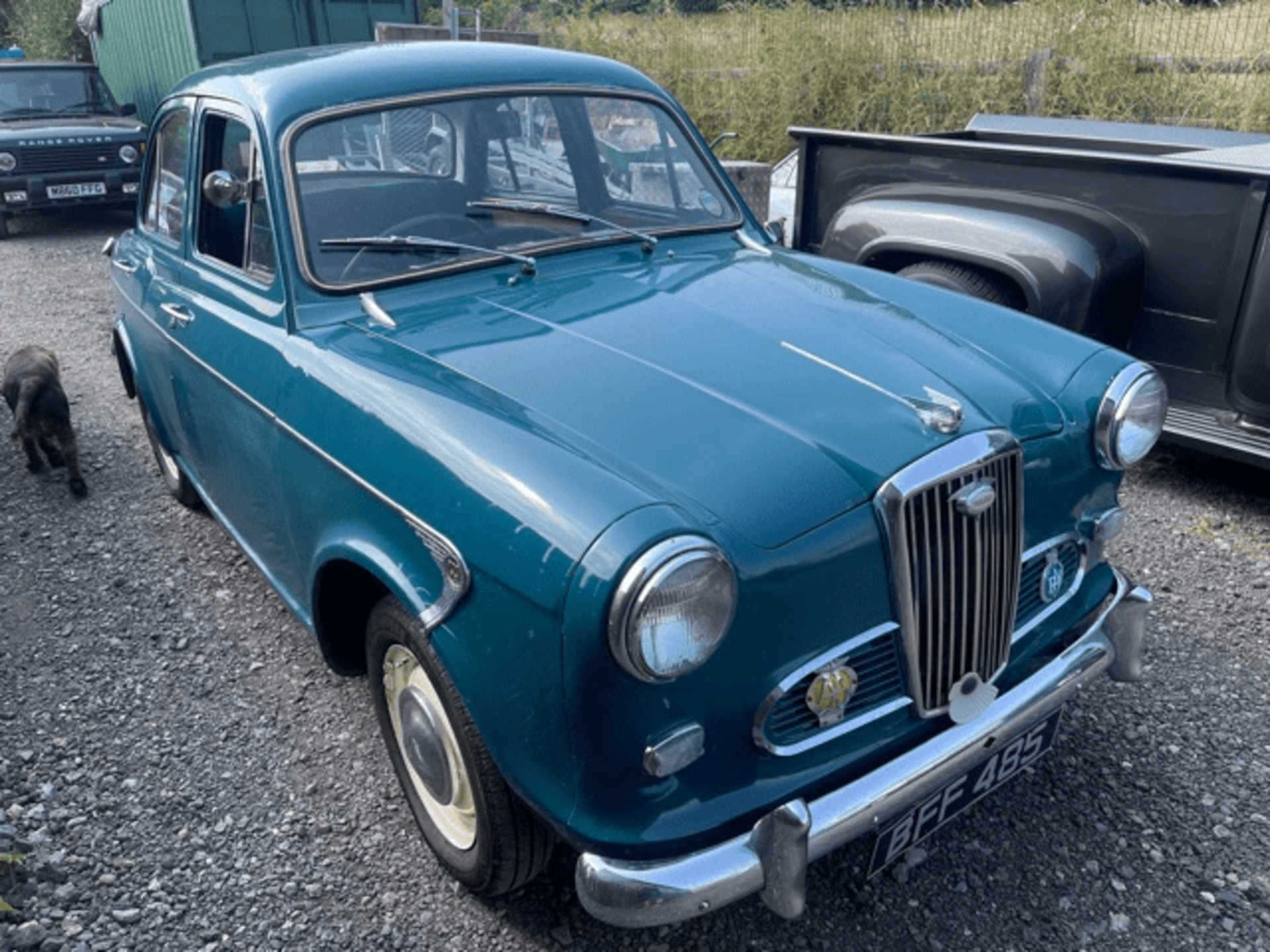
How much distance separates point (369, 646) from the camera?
234 cm

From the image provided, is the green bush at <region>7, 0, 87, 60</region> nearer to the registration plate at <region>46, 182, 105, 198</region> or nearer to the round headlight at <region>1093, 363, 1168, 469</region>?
the registration plate at <region>46, 182, 105, 198</region>

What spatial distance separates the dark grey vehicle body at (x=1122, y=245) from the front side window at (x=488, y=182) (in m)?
1.34

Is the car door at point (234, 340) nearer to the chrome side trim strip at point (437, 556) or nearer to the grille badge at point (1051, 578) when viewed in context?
the chrome side trim strip at point (437, 556)

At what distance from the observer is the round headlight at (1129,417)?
93.5 inches

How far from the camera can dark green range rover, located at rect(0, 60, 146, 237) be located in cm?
1010

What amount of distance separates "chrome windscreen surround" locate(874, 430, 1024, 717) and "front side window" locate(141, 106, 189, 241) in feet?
8.80

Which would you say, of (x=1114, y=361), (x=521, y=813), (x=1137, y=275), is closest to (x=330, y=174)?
(x=521, y=813)

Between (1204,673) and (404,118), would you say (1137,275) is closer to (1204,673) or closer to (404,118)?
(1204,673)

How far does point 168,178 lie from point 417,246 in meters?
1.50

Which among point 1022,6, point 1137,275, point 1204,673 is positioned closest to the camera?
point 1204,673

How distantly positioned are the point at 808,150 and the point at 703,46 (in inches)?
301

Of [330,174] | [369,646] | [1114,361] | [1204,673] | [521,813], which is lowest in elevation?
[1204,673]

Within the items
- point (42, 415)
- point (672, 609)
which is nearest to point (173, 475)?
point (42, 415)

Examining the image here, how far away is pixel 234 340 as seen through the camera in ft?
9.30
